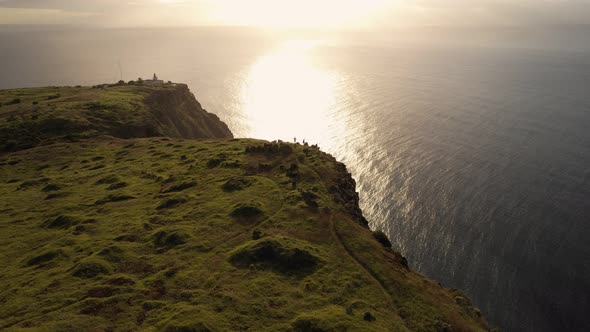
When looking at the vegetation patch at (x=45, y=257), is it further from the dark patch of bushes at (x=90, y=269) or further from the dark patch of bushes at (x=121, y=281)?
the dark patch of bushes at (x=121, y=281)

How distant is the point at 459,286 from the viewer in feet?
264

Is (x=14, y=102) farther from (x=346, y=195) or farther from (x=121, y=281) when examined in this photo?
(x=346, y=195)

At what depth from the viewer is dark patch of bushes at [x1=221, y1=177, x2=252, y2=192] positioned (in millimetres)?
60469

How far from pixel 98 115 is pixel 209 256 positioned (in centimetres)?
7541

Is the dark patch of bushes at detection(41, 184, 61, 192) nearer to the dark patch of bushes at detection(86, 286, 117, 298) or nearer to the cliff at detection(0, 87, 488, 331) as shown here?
the cliff at detection(0, 87, 488, 331)

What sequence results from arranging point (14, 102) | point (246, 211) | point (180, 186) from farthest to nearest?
point (14, 102), point (180, 186), point (246, 211)

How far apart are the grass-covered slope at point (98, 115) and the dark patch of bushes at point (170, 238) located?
57.8 m

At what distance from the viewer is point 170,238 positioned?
155ft

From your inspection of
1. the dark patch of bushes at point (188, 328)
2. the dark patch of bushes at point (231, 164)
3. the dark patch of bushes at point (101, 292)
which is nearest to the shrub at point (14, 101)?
the dark patch of bushes at point (231, 164)

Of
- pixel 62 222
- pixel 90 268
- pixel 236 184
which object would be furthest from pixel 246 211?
pixel 62 222

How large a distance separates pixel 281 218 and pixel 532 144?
140527 mm

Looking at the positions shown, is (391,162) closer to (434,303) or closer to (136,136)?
(136,136)

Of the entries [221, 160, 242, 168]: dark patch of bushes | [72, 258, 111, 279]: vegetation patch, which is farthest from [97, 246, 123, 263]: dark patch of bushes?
[221, 160, 242, 168]: dark patch of bushes

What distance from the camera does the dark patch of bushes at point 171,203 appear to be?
5706 centimetres
